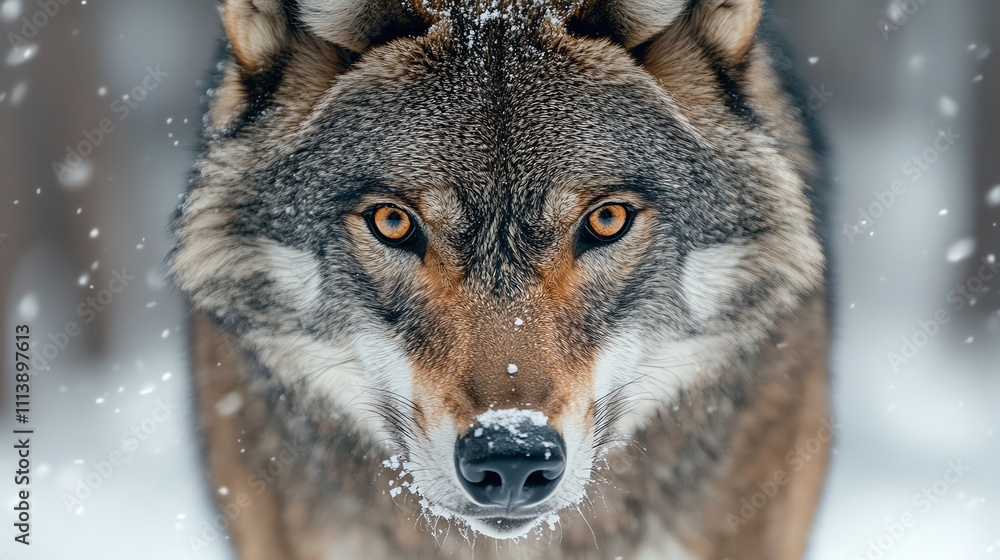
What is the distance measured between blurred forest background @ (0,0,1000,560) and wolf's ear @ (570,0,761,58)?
1.72 feet

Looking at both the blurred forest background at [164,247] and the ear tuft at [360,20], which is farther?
the blurred forest background at [164,247]

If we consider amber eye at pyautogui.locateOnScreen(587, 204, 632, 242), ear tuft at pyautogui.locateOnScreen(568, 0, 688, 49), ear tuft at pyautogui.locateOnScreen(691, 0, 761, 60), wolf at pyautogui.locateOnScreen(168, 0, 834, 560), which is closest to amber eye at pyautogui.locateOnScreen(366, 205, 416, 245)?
wolf at pyautogui.locateOnScreen(168, 0, 834, 560)

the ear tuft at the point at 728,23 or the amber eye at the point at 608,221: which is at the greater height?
the ear tuft at the point at 728,23

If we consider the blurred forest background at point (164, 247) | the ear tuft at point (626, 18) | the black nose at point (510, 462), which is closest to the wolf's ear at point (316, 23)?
the ear tuft at point (626, 18)

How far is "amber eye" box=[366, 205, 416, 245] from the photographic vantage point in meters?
1.41

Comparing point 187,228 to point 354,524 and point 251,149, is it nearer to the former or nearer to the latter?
point 251,149

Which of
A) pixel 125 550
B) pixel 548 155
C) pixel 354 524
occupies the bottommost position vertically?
pixel 125 550

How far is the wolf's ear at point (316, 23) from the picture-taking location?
4.92 feet

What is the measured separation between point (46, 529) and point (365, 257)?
1.59m

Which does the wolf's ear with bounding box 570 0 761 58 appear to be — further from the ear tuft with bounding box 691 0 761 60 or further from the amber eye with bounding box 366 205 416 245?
the amber eye with bounding box 366 205 416 245

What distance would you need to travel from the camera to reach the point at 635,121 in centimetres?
148

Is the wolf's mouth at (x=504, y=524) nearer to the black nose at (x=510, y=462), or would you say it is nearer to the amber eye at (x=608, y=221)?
the black nose at (x=510, y=462)

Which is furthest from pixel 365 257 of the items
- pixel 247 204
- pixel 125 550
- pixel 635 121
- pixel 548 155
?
pixel 125 550

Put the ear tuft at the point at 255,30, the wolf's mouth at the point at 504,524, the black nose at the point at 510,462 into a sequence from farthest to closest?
1. the ear tuft at the point at 255,30
2. the wolf's mouth at the point at 504,524
3. the black nose at the point at 510,462
